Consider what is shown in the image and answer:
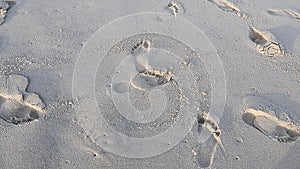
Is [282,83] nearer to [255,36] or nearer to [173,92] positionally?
[255,36]

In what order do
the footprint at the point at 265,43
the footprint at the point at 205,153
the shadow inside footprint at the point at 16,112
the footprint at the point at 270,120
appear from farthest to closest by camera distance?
the footprint at the point at 265,43, the footprint at the point at 270,120, the shadow inside footprint at the point at 16,112, the footprint at the point at 205,153

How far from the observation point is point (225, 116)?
3500mm

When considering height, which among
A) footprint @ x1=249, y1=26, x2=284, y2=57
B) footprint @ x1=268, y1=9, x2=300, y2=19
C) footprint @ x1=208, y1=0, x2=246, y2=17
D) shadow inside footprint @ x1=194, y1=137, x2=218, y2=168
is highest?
footprint @ x1=208, y1=0, x2=246, y2=17

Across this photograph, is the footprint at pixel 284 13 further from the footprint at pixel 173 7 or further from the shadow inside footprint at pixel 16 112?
the shadow inside footprint at pixel 16 112

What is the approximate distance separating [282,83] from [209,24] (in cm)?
106

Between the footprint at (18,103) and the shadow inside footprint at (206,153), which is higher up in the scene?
the footprint at (18,103)

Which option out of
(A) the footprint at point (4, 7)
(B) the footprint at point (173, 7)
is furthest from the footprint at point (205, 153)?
(A) the footprint at point (4, 7)

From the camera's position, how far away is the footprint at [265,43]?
4.14 metres

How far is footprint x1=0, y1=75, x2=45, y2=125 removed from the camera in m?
3.38

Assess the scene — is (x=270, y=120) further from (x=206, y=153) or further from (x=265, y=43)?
(x=265, y=43)

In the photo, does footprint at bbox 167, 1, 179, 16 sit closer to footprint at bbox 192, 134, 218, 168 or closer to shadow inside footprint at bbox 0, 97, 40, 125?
footprint at bbox 192, 134, 218, 168

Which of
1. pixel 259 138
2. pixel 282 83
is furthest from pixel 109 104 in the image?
pixel 282 83

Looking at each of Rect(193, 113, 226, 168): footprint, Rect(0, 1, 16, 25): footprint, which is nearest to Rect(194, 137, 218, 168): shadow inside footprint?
Rect(193, 113, 226, 168): footprint

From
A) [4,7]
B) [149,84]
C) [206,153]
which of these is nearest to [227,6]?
[149,84]
